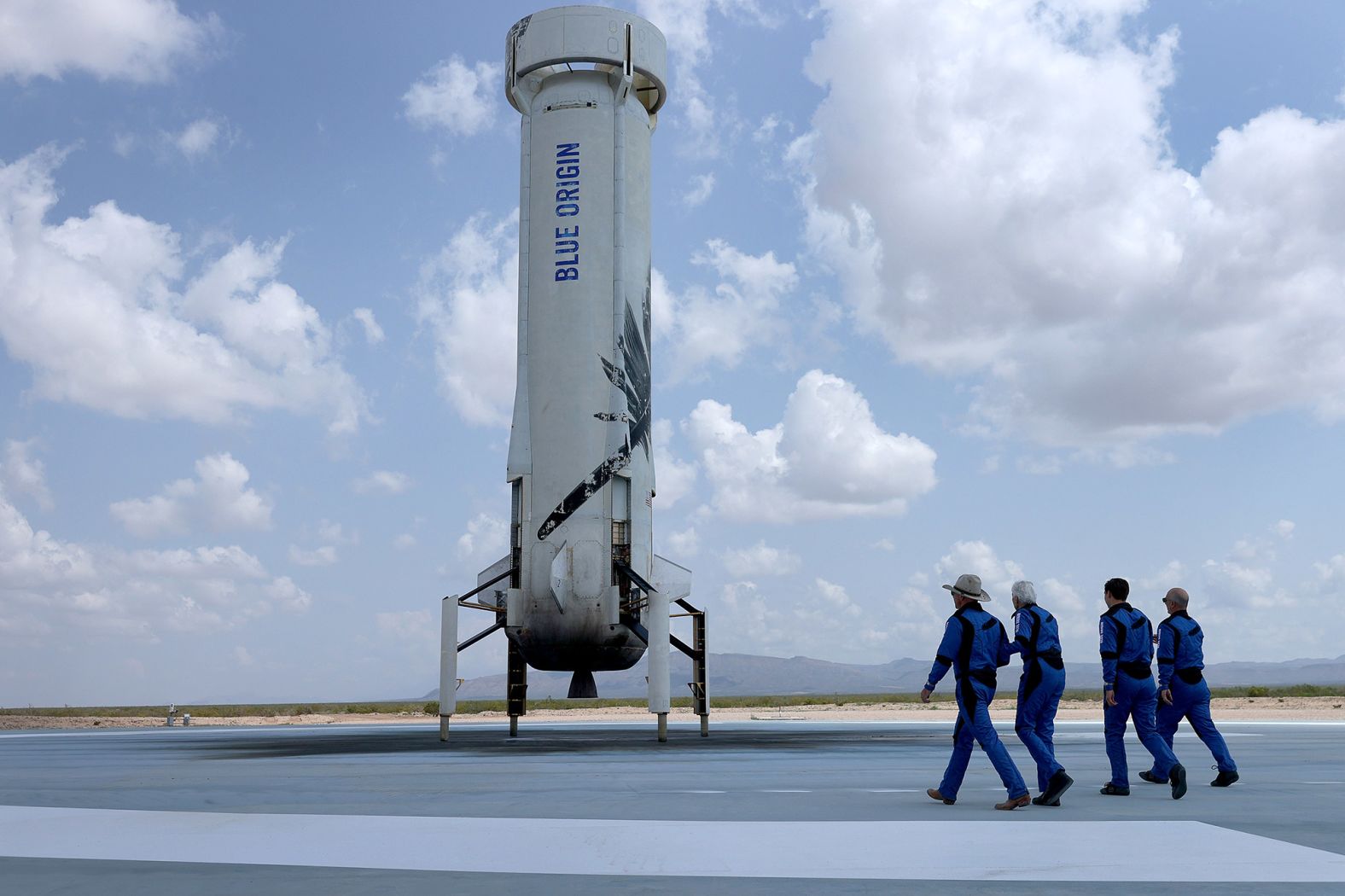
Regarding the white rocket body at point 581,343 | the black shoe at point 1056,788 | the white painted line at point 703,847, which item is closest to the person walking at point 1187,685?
the black shoe at point 1056,788

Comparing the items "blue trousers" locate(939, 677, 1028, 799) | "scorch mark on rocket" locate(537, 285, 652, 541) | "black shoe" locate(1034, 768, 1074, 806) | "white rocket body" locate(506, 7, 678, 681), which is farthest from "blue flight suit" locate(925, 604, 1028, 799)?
"scorch mark on rocket" locate(537, 285, 652, 541)

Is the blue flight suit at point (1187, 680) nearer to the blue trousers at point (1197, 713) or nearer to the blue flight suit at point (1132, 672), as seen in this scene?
the blue trousers at point (1197, 713)

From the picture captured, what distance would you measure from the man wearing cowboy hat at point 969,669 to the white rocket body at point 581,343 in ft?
42.0

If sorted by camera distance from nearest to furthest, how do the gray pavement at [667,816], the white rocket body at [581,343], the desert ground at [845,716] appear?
the gray pavement at [667,816], the white rocket body at [581,343], the desert ground at [845,716]

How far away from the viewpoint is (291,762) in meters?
16.0

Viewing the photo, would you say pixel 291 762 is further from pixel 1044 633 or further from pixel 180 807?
pixel 1044 633

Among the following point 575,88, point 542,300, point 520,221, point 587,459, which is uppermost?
point 575,88

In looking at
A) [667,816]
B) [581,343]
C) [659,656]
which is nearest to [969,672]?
[667,816]

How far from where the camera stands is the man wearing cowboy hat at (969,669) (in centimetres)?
977

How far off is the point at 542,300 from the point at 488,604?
627cm

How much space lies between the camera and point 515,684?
2364 centimetres

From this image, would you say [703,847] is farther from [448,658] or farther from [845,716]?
[845,716]

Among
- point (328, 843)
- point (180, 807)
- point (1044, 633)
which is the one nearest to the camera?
point (328, 843)

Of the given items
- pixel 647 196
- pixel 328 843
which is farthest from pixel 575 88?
pixel 328 843
